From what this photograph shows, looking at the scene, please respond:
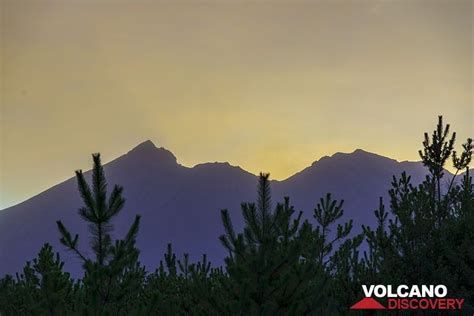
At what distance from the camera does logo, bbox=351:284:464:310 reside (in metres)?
12.5

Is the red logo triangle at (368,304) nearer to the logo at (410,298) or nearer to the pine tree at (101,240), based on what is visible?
the logo at (410,298)

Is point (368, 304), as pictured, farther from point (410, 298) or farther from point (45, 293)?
point (45, 293)

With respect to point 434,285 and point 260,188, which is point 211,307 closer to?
point 260,188

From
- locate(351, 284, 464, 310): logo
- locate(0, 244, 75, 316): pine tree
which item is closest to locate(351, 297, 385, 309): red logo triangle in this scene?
locate(351, 284, 464, 310): logo

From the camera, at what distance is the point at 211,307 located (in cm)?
860

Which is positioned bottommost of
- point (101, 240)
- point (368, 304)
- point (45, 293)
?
point (368, 304)

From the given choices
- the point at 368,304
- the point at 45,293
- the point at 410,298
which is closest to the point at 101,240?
the point at 45,293

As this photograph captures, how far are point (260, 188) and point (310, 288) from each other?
1951 millimetres

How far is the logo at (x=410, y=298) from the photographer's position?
1251 centimetres

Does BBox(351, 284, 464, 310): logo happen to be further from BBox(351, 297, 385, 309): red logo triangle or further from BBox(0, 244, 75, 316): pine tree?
BBox(0, 244, 75, 316): pine tree

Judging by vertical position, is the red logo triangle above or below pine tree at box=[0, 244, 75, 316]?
below

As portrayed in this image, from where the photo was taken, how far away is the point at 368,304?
1246 centimetres

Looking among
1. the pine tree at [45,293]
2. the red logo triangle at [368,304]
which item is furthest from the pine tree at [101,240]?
the red logo triangle at [368,304]

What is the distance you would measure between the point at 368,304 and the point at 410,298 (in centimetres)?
128
